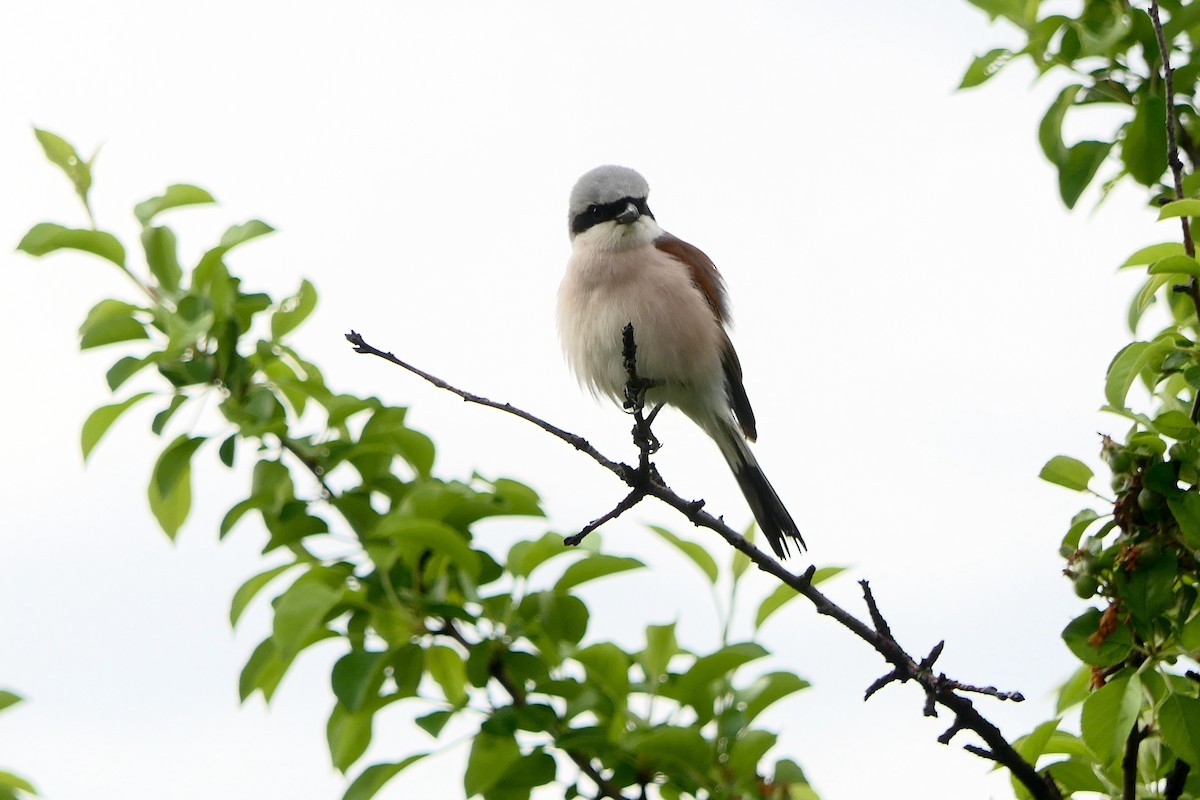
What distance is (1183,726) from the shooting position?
7.32ft

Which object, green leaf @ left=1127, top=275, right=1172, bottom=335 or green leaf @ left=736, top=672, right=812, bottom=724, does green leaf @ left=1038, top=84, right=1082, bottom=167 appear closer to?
green leaf @ left=1127, top=275, right=1172, bottom=335

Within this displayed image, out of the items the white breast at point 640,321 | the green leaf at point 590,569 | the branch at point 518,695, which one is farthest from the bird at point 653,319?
the branch at point 518,695

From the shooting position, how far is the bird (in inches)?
186

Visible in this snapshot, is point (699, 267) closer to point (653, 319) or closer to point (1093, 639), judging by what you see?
point (653, 319)

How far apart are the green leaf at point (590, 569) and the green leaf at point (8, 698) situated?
124 centimetres

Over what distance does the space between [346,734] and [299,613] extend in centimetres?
33

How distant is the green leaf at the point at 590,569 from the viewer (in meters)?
2.37

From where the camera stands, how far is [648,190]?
5.27m

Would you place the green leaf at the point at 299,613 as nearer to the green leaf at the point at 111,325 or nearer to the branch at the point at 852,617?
the branch at the point at 852,617

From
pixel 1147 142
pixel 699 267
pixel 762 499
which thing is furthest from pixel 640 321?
pixel 1147 142

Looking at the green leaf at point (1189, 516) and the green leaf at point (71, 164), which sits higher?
the green leaf at point (71, 164)

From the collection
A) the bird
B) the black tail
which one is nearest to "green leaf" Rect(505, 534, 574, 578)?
the bird

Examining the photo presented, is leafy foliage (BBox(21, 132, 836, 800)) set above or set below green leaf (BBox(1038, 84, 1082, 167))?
below

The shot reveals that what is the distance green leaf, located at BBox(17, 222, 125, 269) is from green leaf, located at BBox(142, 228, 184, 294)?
6cm
